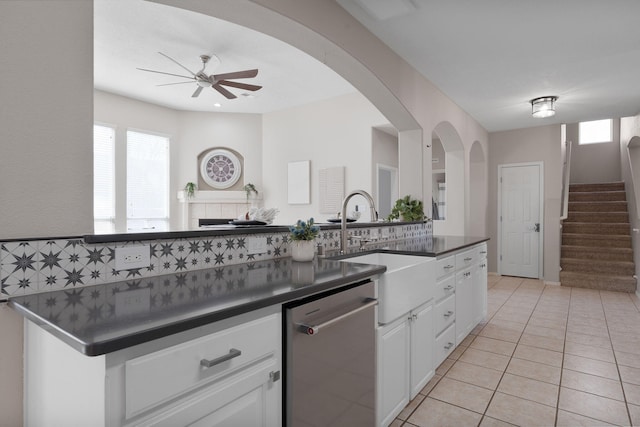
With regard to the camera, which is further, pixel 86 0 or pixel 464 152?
pixel 464 152

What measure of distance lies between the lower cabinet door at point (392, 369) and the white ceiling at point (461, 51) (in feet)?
6.93

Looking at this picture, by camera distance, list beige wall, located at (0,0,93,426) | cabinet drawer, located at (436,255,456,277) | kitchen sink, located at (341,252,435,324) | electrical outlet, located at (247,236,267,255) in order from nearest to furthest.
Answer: beige wall, located at (0,0,93,426) → kitchen sink, located at (341,252,435,324) → electrical outlet, located at (247,236,267,255) → cabinet drawer, located at (436,255,456,277)

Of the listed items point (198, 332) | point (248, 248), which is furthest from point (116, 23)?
Answer: point (198, 332)

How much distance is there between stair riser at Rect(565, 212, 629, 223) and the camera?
20.2ft

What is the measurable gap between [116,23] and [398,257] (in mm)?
3783

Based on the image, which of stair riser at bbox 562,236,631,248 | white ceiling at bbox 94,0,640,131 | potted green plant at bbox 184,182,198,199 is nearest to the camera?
white ceiling at bbox 94,0,640,131

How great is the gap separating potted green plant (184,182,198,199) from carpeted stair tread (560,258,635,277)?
667 cm

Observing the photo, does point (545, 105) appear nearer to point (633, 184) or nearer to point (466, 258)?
point (633, 184)

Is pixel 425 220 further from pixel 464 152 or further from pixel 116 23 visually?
pixel 116 23

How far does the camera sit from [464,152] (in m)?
5.19

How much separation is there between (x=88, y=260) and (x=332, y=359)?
96cm

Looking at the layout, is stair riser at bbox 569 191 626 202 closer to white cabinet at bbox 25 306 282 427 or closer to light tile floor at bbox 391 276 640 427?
light tile floor at bbox 391 276 640 427

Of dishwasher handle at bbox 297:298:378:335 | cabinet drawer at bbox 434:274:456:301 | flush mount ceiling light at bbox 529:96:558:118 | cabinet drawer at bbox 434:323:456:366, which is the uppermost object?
flush mount ceiling light at bbox 529:96:558:118

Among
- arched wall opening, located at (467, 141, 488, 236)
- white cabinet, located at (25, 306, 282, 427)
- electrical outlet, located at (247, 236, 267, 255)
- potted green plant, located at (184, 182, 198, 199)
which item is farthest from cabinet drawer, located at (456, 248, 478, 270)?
→ potted green plant, located at (184, 182, 198, 199)
